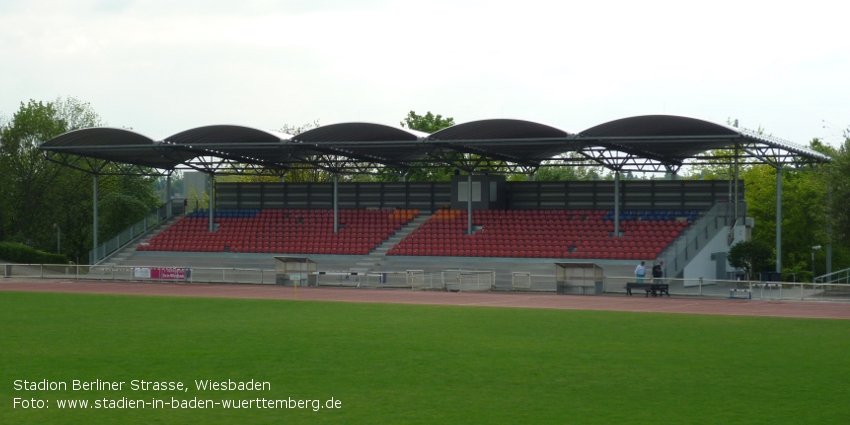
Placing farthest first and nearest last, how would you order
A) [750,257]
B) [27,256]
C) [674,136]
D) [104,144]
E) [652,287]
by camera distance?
[27,256], [104,144], [750,257], [674,136], [652,287]

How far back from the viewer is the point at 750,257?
40.5 meters

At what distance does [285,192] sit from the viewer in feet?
187

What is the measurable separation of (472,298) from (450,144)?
10077 millimetres

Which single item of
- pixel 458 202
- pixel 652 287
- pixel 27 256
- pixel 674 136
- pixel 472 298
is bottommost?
pixel 472 298

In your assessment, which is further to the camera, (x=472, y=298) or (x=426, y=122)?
(x=426, y=122)

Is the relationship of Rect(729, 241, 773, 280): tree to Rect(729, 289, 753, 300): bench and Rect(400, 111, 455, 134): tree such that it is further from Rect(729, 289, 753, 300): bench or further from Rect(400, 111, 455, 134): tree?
Rect(400, 111, 455, 134): tree

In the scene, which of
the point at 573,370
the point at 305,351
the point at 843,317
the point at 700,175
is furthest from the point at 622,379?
the point at 700,175

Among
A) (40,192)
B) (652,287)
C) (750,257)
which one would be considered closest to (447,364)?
(652,287)

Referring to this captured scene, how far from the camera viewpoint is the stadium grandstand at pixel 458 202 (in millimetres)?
40875

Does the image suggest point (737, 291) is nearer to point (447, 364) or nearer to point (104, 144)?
point (447, 364)

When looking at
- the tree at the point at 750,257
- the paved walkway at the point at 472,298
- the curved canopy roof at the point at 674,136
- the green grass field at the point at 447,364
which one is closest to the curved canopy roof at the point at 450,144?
the curved canopy roof at the point at 674,136

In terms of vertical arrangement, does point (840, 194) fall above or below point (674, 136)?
below

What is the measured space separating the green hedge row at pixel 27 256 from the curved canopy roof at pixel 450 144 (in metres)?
7.62

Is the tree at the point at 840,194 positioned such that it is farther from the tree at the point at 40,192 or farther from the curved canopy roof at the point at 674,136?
the tree at the point at 40,192
